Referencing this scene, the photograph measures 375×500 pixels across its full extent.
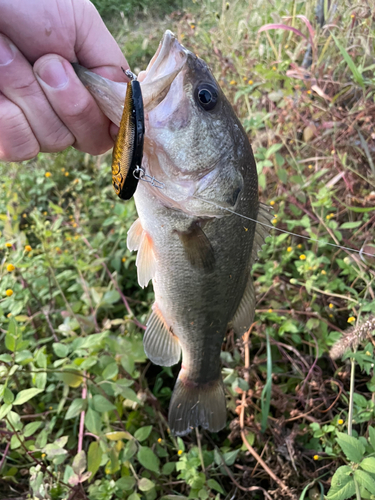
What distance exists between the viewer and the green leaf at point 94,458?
4.72 ft

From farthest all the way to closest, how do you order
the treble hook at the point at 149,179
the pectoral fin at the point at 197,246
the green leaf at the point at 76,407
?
the green leaf at the point at 76,407 < the pectoral fin at the point at 197,246 < the treble hook at the point at 149,179

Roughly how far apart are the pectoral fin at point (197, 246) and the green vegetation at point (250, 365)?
63 cm

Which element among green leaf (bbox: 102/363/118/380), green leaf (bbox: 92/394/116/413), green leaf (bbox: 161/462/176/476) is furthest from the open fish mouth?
green leaf (bbox: 161/462/176/476)

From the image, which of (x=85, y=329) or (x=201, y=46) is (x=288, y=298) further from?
(x=201, y=46)

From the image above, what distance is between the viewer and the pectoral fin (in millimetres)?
1401

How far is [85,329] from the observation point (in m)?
2.11

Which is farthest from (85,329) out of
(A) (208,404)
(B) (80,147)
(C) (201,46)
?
(C) (201,46)

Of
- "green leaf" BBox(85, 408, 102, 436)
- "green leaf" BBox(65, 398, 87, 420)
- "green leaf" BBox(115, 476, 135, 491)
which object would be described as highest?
"green leaf" BBox(85, 408, 102, 436)

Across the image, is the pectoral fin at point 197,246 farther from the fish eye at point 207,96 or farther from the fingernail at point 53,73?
the fingernail at point 53,73

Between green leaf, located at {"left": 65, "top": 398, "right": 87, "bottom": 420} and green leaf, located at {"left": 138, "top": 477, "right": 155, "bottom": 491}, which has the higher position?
green leaf, located at {"left": 65, "top": 398, "right": 87, "bottom": 420}

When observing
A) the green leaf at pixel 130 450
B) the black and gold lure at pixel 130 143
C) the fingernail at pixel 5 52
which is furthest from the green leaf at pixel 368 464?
the fingernail at pixel 5 52

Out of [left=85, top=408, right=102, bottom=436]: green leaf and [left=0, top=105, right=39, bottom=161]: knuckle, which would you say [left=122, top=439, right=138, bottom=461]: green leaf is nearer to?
[left=85, top=408, right=102, bottom=436]: green leaf

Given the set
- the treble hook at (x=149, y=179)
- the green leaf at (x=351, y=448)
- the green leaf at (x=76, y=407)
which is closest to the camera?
the treble hook at (x=149, y=179)

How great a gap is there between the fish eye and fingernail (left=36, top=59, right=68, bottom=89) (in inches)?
20.3
